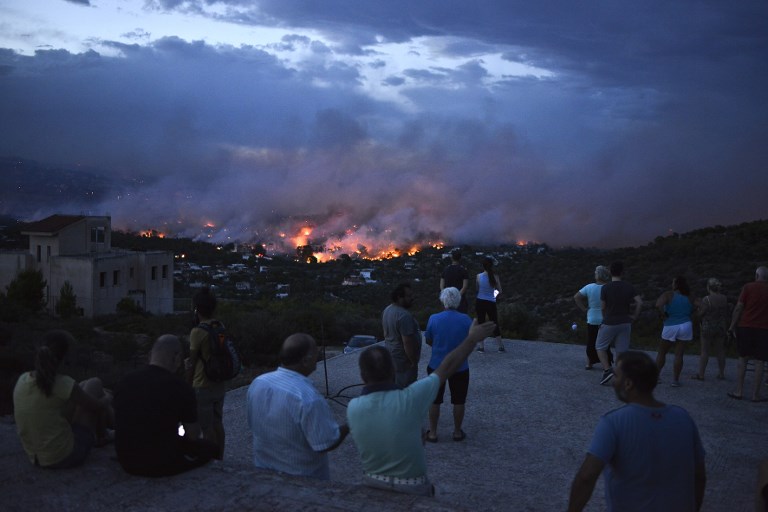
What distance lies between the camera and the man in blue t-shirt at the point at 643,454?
3.18m

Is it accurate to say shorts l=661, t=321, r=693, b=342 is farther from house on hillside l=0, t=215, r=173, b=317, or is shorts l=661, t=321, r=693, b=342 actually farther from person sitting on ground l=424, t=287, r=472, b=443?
house on hillside l=0, t=215, r=173, b=317

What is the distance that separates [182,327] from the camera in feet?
77.4

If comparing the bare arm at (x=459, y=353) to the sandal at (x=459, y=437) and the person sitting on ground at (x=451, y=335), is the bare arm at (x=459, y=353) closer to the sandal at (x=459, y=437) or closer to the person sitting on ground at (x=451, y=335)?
the person sitting on ground at (x=451, y=335)

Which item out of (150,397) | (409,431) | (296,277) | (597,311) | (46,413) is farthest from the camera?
(296,277)

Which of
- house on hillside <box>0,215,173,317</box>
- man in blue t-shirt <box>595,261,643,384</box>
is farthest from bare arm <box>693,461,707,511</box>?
house on hillside <box>0,215,173,317</box>

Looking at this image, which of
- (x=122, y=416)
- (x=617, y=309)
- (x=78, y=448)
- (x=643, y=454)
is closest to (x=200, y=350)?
(x=78, y=448)

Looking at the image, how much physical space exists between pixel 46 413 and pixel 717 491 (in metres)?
5.33

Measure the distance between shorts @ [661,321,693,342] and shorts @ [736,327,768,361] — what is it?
0.69 m

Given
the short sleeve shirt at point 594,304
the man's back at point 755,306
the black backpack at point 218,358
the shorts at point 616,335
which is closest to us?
the black backpack at point 218,358

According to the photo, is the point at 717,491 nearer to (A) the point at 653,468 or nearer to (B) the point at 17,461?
(A) the point at 653,468

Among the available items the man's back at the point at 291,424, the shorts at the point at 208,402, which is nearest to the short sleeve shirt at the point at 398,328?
the shorts at the point at 208,402

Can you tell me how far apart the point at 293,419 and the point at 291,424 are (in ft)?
0.18

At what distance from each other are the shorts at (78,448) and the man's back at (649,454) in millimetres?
3312

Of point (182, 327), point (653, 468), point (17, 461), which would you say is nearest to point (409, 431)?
point (653, 468)
